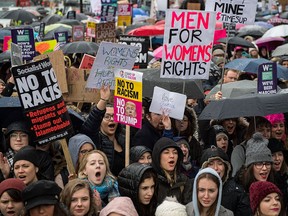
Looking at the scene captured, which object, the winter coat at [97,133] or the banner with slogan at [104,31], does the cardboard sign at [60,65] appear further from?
the banner with slogan at [104,31]

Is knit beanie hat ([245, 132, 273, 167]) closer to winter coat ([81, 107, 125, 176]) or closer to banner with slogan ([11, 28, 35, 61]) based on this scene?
winter coat ([81, 107, 125, 176])

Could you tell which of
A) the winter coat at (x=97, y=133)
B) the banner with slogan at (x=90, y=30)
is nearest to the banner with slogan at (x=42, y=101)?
the winter coat at (x=97, y=133)

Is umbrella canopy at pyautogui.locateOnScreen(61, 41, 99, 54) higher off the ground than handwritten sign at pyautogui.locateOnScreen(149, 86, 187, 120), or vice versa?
handwritten sign at pyautogui.locateOnScreen(149, 86, 187, 120)

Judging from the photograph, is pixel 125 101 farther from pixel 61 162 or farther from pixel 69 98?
pixel 69 98

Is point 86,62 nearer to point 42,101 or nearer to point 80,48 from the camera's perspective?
point 42,101

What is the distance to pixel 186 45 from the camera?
33.7 feet

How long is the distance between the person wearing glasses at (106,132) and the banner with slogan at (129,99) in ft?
0.54

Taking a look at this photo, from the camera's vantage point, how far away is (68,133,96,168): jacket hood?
28.1ft

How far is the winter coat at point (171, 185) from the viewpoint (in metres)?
8.16

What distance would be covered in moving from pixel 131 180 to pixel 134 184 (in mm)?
57

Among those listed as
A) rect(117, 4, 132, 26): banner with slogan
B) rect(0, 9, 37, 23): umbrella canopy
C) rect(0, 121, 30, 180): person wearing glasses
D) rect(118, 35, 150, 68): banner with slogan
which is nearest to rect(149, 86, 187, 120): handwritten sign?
rect(0, 121, 30, 180): person wearing glasses

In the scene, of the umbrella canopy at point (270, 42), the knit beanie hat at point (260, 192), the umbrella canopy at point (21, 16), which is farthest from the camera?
the umbrella canopy at point (21, 16)

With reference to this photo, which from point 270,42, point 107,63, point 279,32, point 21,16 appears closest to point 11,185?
point 107,63

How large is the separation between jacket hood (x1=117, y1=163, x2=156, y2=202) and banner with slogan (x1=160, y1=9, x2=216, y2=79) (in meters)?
2.68
